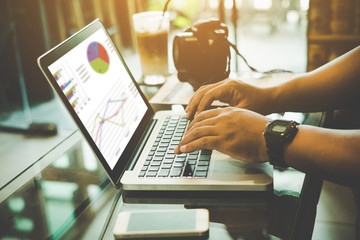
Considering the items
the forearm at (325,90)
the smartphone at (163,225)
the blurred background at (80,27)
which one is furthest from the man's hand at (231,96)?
the blurred background at (80,27)

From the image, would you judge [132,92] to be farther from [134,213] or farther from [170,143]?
[134,213]

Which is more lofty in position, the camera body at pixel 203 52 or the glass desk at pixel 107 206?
the camera body at pixel 203 52

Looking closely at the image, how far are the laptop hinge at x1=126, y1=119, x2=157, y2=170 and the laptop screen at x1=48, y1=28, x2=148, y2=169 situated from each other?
0.03 meters

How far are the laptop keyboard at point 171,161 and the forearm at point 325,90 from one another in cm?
32

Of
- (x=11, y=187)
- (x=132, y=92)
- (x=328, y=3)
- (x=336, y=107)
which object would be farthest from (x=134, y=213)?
(x=328, y=3)

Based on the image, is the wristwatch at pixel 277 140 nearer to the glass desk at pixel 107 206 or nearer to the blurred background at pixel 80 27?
the glass desk at pixel 107 206

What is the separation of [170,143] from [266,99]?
31 centimetres

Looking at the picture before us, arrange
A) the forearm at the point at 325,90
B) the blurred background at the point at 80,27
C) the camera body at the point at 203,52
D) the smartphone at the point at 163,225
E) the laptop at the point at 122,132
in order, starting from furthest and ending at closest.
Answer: the blurred background at the point at 80,27
the camera body at the point at 203,52
the forearm at the point at 325,90
the laptop at the point at 122,132
the smartphone at the point at 163,225

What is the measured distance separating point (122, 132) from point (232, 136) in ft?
0.85

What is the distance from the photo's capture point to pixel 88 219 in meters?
0.65

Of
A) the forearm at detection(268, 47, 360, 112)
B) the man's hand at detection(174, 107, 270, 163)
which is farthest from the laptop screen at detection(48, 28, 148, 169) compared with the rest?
the forearm at detection(268, 47, 360, 112)

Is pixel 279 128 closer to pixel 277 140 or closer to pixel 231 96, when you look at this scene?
pixel 277 140

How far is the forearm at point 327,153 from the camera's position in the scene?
0.68m

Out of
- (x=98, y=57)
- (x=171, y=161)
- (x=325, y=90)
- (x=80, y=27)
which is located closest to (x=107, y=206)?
(x=171, y=161)
